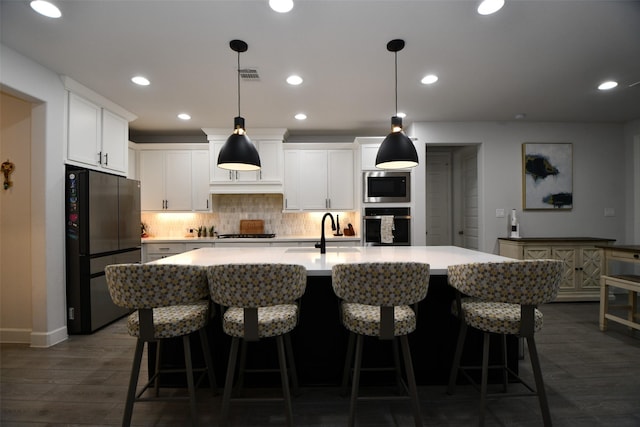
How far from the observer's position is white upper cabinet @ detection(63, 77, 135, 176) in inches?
119

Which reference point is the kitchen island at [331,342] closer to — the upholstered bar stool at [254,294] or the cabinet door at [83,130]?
the upholstered bar stool at [254,294]

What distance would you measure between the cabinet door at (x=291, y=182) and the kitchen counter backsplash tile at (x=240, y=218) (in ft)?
1.04

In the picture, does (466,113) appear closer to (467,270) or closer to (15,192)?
(467,270)

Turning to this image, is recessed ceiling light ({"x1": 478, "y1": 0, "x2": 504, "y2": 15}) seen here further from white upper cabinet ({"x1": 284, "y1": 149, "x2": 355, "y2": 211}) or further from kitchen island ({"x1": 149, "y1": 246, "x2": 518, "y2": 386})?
white upper cabinet ({"x1": 284, "y1": 149, "x2": 355, "y2": 211})

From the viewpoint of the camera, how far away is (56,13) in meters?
2.00

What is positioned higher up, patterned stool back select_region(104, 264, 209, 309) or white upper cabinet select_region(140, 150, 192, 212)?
white upper cabinet select_region(140, 150, 192, 212)

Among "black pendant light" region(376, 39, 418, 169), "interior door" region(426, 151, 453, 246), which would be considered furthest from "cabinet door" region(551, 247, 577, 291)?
"black pendant light" region(376, 39, 418, 169)

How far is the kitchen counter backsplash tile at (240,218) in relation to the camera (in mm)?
4958

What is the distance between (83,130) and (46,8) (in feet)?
4.88

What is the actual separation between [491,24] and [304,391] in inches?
113

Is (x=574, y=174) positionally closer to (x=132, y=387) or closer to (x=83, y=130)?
(x=132, y=387)

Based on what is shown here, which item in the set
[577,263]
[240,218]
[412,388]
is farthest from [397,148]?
[577,263]

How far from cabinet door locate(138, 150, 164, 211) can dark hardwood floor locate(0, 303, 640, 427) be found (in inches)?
97.7

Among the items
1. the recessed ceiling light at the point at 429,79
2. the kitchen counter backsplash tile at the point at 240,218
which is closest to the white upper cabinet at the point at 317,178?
the kitchen counter backsplash tile at the point at 240,218
